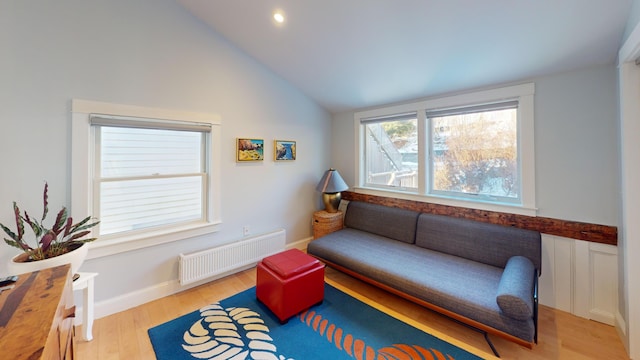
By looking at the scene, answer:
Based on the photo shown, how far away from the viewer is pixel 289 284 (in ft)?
7.18

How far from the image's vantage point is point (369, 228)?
335cm

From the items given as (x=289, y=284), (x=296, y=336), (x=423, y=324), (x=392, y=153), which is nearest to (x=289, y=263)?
(x=289, y=284)

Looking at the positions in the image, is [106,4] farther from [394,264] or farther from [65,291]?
[394,264]

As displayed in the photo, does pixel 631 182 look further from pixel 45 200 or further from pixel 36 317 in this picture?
pixel 45 200

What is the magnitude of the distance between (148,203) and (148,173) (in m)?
0.30

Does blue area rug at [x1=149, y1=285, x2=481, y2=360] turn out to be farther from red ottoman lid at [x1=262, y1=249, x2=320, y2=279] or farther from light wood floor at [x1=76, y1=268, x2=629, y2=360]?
red ottoman lid at [x1=262, y1=249, x2=320, y2=279]

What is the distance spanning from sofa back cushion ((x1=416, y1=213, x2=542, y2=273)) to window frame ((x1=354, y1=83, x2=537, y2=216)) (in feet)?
0.70

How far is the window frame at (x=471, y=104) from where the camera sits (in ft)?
7.72

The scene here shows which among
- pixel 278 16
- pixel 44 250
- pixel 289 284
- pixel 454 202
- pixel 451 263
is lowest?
pixel 289 284

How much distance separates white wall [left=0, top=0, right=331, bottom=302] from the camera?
1880 millimetres

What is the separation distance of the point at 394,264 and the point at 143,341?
217 cm

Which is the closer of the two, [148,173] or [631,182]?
[631,182]

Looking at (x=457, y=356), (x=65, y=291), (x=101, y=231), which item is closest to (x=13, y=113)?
(x=101, y=231)

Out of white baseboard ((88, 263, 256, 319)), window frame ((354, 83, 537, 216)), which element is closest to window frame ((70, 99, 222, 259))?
white baseboard ((88, 263, 256, 319))
